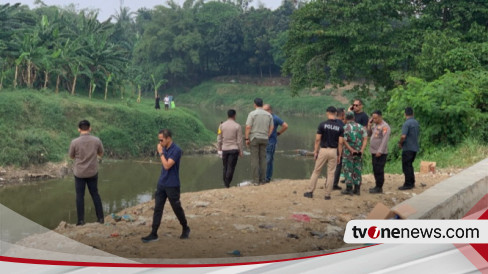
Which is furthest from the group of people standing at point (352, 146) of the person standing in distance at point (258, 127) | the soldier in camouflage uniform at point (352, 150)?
the person standing in distance at point (258, 127)

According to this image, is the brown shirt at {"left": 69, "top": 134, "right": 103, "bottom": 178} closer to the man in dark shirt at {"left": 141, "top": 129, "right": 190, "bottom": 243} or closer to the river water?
the river water

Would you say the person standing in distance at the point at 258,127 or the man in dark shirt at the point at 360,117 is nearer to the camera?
the man in dark shirt at the point at 360,117

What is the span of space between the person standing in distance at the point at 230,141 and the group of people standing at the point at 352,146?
3.45ft

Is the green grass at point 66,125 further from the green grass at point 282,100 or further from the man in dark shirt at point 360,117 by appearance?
the green grass at point 282,100

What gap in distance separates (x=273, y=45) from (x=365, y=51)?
52.9 ft

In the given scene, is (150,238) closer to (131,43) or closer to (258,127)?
(131,43)

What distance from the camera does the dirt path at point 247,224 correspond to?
9.29 feet

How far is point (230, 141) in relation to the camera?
20.0ft

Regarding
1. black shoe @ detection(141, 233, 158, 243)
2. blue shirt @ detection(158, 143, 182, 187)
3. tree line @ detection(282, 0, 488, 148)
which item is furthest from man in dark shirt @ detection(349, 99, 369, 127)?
black shoe @ detection(141, 233, 158, 243)

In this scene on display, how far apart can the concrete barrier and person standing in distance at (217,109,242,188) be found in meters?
2.25

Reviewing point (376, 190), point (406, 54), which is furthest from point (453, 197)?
point (406, 54)

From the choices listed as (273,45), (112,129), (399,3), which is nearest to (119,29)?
(399,3)

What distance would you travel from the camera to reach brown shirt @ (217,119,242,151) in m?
6.02

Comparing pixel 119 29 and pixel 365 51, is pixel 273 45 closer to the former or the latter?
pixel 365 51
